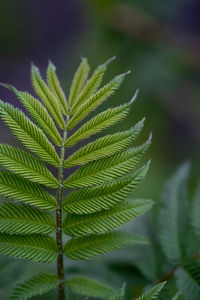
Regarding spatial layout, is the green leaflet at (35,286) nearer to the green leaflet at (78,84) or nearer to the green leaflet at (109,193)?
the green leaflet at (109,193)

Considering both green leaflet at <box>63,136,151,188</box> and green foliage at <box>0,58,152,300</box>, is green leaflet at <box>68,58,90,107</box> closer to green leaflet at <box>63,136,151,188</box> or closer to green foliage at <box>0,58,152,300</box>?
green foliage at <box>0,58,152,300</box>

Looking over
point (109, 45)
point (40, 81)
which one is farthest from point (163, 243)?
point (109, 45)

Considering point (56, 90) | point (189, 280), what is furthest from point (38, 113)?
point (189, 280)

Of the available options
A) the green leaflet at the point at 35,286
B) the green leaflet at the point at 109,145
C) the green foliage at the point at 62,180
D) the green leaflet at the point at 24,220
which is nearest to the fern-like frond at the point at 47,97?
the green foliage at the point at 62,180

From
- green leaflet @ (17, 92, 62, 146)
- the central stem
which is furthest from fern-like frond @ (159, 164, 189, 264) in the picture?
green leaflet @ (17, 92, 62, 146)

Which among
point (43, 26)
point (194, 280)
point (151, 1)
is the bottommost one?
point (194, 280)

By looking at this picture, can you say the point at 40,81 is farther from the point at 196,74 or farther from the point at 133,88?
the point at 196,74
